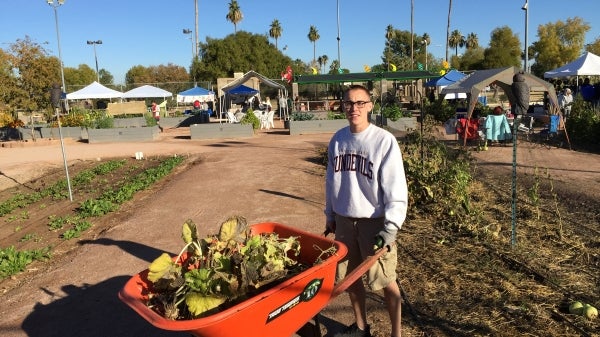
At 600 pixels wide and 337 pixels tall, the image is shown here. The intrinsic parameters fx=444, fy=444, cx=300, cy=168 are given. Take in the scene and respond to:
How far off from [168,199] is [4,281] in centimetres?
323

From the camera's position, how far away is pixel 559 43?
157 ft

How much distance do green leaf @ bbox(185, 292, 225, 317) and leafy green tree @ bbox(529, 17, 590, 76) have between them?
53.7 metres

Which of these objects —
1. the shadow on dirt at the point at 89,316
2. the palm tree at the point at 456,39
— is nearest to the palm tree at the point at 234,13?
the palm tree at the point at 456,39

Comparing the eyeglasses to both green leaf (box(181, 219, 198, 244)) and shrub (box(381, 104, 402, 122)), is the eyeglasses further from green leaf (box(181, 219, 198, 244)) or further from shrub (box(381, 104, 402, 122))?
shrub (box(381, 104, 402, 122))

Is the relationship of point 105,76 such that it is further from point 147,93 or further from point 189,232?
point 189,232

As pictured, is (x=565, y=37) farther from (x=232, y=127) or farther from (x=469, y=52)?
(x=232, y=127)

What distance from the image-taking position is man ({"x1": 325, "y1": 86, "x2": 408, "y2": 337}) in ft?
9.23

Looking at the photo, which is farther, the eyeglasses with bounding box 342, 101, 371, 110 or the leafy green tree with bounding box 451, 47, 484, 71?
the leafy green tree with bounding box 451, 47, 484, 71

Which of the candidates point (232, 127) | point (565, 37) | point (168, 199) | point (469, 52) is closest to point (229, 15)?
point (469, 52)

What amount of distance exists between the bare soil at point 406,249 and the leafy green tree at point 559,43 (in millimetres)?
43412

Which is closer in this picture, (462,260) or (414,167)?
(462,260)

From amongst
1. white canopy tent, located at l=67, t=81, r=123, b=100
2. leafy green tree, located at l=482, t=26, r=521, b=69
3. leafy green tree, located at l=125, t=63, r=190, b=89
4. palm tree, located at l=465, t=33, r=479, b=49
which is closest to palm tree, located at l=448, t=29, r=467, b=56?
palm tree, located at l=465, t=33, r=479, b=49

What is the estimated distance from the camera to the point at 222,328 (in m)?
1.99

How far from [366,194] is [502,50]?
53964 millimetres
